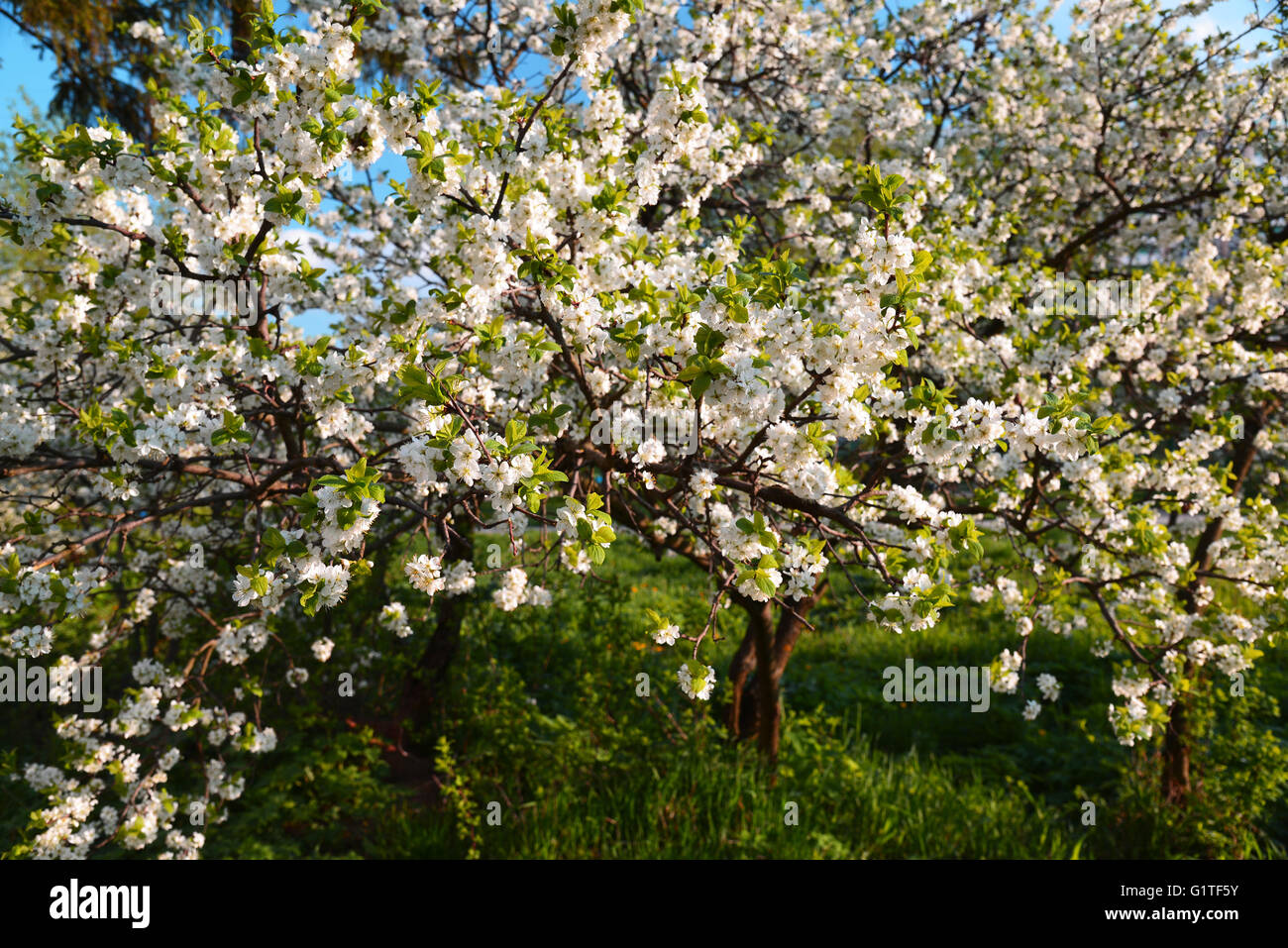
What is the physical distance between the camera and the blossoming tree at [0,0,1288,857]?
2828 mm

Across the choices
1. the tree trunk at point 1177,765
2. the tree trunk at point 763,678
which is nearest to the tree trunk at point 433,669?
the tree trunk at point 763,678

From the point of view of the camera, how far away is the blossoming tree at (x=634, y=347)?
2.83 m

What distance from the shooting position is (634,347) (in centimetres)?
308

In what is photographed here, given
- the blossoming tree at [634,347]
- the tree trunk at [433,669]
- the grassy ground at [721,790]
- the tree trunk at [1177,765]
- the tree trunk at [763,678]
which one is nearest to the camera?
the blossoming tree at [634,347]

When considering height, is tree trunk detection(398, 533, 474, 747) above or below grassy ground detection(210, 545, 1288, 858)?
above

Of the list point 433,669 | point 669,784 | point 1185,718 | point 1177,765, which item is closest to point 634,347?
point 669,784

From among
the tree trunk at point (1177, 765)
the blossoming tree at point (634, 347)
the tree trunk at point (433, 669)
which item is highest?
the blossoming tree at point (634, 347)

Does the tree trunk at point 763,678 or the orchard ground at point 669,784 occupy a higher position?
the tree trunk at point 763,678

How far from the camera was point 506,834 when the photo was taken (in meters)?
4.60

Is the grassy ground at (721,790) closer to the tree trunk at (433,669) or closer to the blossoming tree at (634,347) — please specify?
the tree trunk at (433,669)

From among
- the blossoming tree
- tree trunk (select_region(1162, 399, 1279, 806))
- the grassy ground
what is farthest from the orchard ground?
the blossoming tree

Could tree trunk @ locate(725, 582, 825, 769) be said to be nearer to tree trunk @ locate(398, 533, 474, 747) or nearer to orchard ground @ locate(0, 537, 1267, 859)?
orchard ground @ locate(0, 537, 1267, 859)
